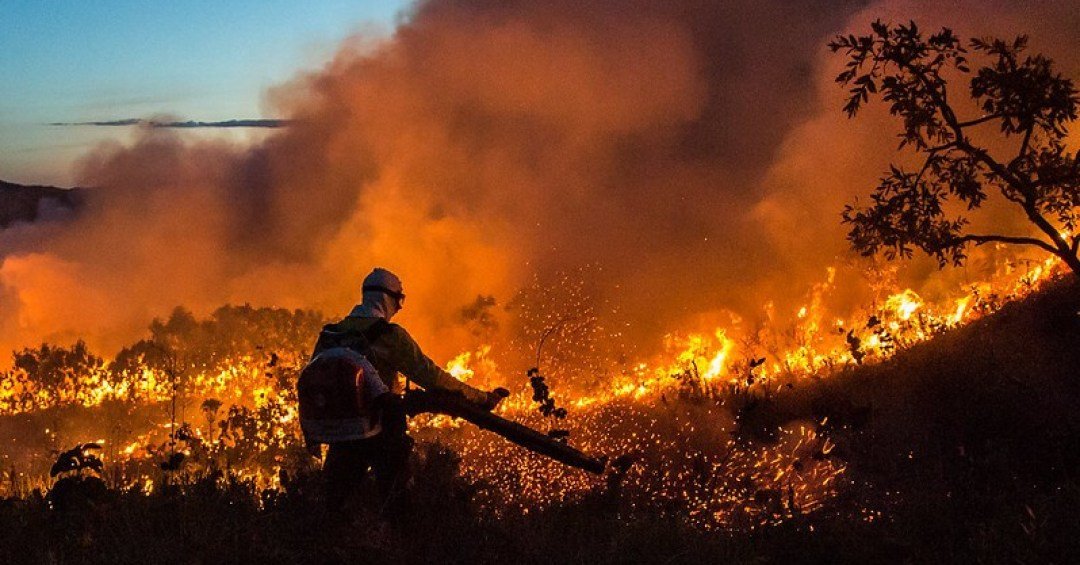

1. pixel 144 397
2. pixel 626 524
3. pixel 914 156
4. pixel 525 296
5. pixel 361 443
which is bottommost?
pixel 626 524

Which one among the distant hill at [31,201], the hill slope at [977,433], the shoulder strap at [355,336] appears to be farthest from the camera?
the distant hill at [31,201]

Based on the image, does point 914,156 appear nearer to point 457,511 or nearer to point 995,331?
point 995,331

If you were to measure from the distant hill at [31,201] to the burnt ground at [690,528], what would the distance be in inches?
2781

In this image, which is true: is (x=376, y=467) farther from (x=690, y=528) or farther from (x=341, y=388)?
(x=690, y=528)

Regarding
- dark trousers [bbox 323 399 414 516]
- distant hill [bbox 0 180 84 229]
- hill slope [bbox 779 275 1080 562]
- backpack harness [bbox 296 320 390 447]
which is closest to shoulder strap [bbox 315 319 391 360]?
backpack harness [bbox 296 320 390 447]

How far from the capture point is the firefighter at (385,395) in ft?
19.9

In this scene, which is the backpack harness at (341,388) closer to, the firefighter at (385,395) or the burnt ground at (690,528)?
the firefighter at (385,395)

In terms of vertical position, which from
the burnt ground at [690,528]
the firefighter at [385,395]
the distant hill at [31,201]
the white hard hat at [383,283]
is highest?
the distant hill at [31,201]

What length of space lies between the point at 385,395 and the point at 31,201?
81.3 m

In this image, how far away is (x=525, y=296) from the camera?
3369cm

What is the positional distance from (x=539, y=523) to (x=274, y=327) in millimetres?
36966

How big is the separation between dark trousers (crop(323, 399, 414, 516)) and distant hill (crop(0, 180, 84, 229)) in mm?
71640

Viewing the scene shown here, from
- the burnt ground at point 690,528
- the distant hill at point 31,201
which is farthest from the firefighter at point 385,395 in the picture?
the distant hill at point 31,201

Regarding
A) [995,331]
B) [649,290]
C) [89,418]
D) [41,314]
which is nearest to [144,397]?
[89,418]
